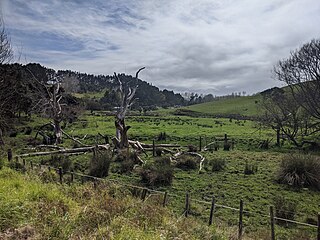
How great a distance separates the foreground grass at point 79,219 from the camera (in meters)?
5.55

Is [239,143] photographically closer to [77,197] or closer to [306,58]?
[306,58]

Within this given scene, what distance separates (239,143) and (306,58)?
430 inches

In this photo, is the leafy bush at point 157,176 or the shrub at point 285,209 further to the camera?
the leafy bush at point 157,176

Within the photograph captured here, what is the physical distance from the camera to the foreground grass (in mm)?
5551

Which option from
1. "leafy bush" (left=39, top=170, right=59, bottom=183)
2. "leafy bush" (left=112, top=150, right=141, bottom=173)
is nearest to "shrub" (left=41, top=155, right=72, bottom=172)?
"leafy bush" (left=112, top=150, right=141, bottom=173)

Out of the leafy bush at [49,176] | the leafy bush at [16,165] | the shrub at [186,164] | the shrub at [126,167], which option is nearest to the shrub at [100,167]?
the shrub at [126,167]

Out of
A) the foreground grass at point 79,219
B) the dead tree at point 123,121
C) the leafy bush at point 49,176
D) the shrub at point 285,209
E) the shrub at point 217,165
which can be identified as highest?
the dead tree at point 123,121

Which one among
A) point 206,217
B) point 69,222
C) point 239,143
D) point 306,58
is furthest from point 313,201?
point 306,58

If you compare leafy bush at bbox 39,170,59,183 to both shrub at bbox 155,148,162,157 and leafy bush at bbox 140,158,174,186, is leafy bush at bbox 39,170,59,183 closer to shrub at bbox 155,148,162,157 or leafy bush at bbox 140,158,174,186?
leafy bush at bbox 140,158,174,186

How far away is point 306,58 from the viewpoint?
3072 centimetres

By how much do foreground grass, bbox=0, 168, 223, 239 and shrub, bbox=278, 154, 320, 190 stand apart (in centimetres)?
930

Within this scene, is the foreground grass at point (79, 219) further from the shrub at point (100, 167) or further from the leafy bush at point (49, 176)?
the shrub at point (100, 167)

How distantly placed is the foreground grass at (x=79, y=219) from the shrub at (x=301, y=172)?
9.30 m

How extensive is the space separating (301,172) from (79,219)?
1218cm
